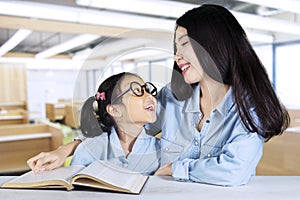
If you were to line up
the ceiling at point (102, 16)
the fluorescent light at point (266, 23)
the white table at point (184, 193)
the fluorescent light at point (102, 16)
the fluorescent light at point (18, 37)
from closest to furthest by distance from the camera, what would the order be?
1. the white table at point (184, 193)
2. the fluorescent light at point (102, 16)
3. the ceiling at point (102, 16)
4. the fluorescent light at point (266, 23)
5. the fluorescent light at point (18, 37)

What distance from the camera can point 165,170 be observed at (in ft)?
2.75

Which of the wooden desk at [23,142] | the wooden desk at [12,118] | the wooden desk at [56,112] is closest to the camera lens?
the wooden desk at [23,142]

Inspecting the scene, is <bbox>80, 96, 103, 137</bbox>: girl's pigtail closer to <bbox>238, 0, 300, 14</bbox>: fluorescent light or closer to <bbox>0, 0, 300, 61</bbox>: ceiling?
<bbox>0, 0, 300, 61</bbox>: ceiling

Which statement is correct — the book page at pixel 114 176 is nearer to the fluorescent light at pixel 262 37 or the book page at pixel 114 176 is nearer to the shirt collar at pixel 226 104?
the shirt collar at pixel 226 104

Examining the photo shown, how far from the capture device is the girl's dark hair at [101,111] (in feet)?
2.60

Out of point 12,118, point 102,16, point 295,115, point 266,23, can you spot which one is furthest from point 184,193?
point 12,118

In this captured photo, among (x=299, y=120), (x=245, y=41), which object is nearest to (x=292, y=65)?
(x=299, y=120)

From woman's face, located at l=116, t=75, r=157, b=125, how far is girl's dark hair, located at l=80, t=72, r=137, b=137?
0.02m

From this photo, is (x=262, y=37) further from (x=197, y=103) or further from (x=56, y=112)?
(x=56, y=112)

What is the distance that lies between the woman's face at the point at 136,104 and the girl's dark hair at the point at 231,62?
0.12 metres

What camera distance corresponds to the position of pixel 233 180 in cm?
73

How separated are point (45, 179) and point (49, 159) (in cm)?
15

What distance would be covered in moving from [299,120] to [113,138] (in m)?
2.18

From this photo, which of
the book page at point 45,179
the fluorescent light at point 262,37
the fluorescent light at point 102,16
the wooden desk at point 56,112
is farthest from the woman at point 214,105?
the wooden desk at point 56,112
